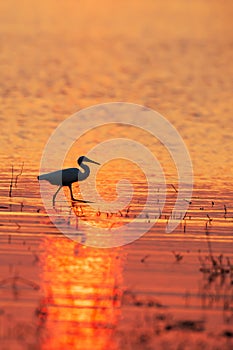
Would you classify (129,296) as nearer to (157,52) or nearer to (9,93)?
(9,93)

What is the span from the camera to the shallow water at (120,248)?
1079 cm

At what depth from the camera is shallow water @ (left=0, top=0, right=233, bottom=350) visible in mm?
10789

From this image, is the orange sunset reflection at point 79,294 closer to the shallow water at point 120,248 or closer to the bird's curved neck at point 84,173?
the shallow water at point 120,248

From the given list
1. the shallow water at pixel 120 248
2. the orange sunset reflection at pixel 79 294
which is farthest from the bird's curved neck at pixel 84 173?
the orange sunset reflection at pixel 79 294

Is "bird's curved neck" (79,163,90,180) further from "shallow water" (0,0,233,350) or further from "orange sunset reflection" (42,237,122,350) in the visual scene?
"orange sunset reflection" (42,237,122,350)

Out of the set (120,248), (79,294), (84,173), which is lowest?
(79,294)

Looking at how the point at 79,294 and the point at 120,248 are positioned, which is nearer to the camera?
the point at 79,294

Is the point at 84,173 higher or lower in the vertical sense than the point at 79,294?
higher

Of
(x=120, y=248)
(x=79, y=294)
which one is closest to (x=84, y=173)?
(x=120, y=248)

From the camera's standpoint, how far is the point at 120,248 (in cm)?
1415

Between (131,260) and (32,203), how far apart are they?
3.65 m

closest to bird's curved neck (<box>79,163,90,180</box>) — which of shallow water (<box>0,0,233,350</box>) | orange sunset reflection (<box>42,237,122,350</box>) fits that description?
shallow water (<box>0,0,233,350</box>)

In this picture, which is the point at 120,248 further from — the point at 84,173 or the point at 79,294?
the point at 84,173

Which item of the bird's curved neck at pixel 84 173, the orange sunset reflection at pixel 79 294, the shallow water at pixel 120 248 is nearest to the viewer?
the orange sunset reflection at pixel 79 294
